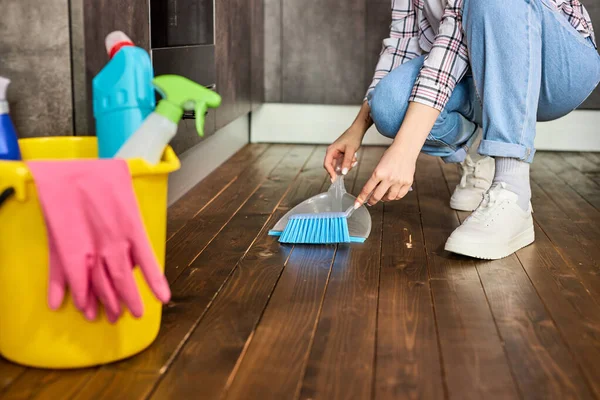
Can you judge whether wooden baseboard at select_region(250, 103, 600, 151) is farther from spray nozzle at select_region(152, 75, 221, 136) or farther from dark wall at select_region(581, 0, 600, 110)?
spray nozzle at select_region(152, 75, 221, 136)

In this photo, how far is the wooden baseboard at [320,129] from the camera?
2.99 metres

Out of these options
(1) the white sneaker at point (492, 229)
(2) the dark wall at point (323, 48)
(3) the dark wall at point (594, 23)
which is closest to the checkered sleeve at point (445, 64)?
(1) the white sneaker at point (492, 229)

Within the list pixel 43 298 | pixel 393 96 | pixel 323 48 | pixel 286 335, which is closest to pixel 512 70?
pixel 393 96

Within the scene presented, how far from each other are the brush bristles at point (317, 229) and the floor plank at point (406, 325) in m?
0.10

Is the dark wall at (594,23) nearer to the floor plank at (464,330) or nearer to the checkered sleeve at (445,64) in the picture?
the floor plank at (464,330)

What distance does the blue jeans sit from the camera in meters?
1.45

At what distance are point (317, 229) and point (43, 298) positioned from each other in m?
0.72

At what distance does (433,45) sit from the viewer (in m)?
1.50

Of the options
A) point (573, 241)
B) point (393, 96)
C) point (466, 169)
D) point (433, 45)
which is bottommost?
point (573, 241)

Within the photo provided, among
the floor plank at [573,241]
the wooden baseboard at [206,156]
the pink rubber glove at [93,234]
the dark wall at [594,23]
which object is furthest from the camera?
the dark wall at [594,23]

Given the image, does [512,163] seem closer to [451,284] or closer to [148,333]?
[451,284]

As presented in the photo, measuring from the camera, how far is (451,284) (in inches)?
52.1

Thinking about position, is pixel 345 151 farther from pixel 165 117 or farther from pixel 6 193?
pixel 6 193

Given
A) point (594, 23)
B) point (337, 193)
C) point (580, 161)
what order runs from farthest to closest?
point (594, 23) < point (580, 161) < point (337, 193)
